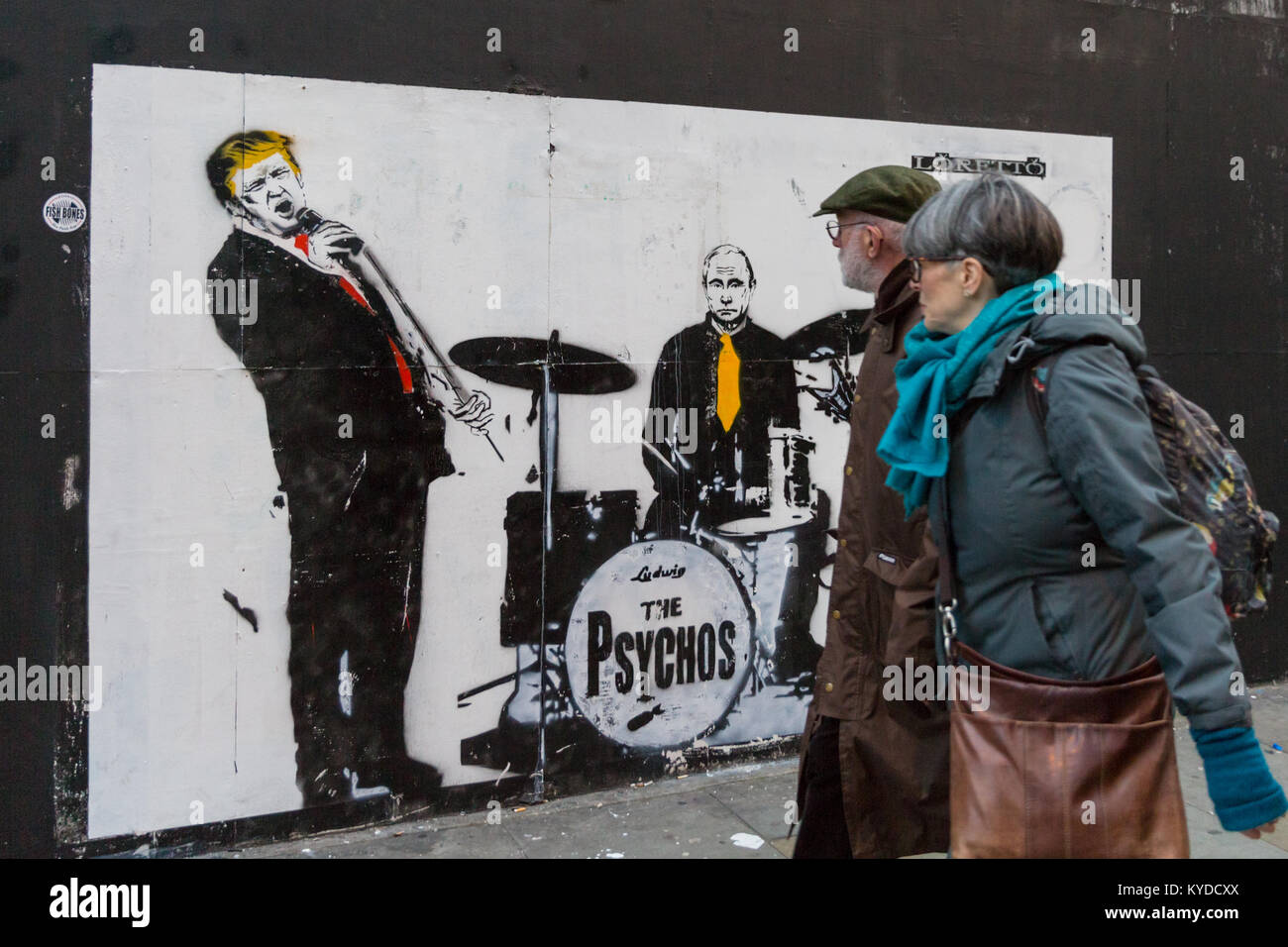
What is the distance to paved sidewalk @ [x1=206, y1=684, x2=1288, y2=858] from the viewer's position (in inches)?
169

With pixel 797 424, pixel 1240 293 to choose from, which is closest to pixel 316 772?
pixel 797 424

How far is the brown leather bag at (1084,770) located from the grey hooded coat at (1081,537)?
8 cm

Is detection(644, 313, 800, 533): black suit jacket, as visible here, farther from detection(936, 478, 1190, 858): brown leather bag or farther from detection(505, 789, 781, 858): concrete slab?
detection(936, 478, 1190, 858): brown leather bag

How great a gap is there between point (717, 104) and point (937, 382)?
2922mm

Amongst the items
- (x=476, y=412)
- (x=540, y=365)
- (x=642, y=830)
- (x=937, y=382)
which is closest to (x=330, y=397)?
(x=476, y=412)

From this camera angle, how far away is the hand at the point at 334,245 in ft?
14.0

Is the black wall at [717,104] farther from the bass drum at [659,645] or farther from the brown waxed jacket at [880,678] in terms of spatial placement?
the brown waxed jacket at [880,678]

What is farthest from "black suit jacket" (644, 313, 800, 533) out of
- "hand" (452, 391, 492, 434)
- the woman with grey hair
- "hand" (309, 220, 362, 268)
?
the woman with grey hair

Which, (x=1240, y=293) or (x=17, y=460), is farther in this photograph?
(x=1240, y=293)

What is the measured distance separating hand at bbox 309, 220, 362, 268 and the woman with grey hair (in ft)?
8.11

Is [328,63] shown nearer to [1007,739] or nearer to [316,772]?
[316,772]

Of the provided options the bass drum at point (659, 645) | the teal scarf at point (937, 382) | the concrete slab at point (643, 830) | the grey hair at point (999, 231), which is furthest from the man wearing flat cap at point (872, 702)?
the bass drum at point (659, 645)
